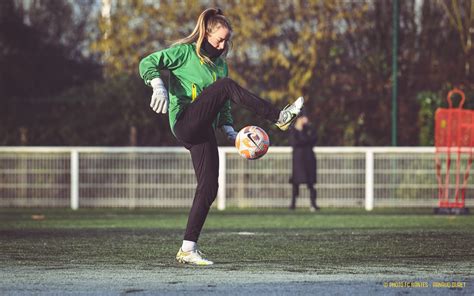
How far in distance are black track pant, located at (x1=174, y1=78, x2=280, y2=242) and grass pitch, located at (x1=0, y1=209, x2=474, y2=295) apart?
1.70 ft

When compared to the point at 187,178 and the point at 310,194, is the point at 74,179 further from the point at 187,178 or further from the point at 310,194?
the point at 310,194

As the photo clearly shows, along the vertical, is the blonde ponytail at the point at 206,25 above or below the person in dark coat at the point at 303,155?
above

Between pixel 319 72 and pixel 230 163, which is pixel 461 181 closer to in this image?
pixel 230 163

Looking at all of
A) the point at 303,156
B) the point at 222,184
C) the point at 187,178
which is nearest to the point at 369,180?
the point at 303,156

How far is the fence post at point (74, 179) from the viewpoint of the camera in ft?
75.4

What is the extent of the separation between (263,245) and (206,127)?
2.54m

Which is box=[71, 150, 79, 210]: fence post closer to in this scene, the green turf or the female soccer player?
the green turf

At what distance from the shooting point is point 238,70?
100 feet

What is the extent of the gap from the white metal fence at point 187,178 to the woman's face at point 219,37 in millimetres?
14009

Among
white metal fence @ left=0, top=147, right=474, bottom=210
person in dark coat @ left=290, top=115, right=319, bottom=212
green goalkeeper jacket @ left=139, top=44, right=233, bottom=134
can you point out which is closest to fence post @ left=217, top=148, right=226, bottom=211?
white metal fence @ left=0, top=147, right=474, bottom=210

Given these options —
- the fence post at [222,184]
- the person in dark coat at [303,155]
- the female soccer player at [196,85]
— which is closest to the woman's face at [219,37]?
the female soccer player at [196,85]

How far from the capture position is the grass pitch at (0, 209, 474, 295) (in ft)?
23.2

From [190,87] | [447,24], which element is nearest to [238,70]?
[447,24]

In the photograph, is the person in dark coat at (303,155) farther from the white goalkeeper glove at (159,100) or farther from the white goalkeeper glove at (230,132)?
the white goalkeeper glove at (159,100)
